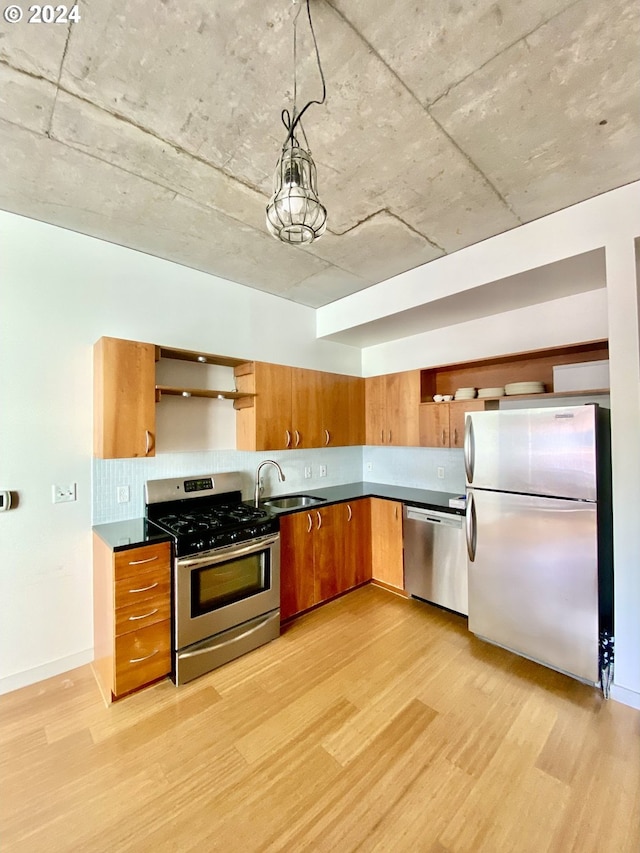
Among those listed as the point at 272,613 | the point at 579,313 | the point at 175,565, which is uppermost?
the point at 579,313

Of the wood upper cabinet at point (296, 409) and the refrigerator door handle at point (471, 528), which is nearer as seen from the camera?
the refrigerator door handle at point (471, 528)

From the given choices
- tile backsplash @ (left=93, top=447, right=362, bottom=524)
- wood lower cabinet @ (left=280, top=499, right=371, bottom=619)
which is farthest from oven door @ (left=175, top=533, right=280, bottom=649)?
tile backsplash @ (left=93, top=447, right=362, bottom=524)

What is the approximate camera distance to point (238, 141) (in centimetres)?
167

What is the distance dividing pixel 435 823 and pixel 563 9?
3.03m

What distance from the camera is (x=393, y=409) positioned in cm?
376

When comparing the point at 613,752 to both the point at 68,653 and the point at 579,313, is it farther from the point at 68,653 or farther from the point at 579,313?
the point at 68,653

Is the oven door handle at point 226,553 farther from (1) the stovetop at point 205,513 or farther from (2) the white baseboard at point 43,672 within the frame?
(2) the white baseboard at point 43,672

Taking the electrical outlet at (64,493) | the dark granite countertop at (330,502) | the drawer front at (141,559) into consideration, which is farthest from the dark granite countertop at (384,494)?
the electrical outlet at (64,493)

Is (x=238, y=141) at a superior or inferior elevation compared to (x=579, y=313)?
superior

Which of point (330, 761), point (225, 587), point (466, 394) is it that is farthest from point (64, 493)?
point (466, 394)

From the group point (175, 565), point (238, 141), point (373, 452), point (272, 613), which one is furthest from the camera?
point (373, 452)

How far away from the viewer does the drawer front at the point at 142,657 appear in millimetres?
2012

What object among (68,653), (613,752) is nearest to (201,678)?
(68,653)

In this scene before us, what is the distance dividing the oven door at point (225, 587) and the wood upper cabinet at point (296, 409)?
0.94m
